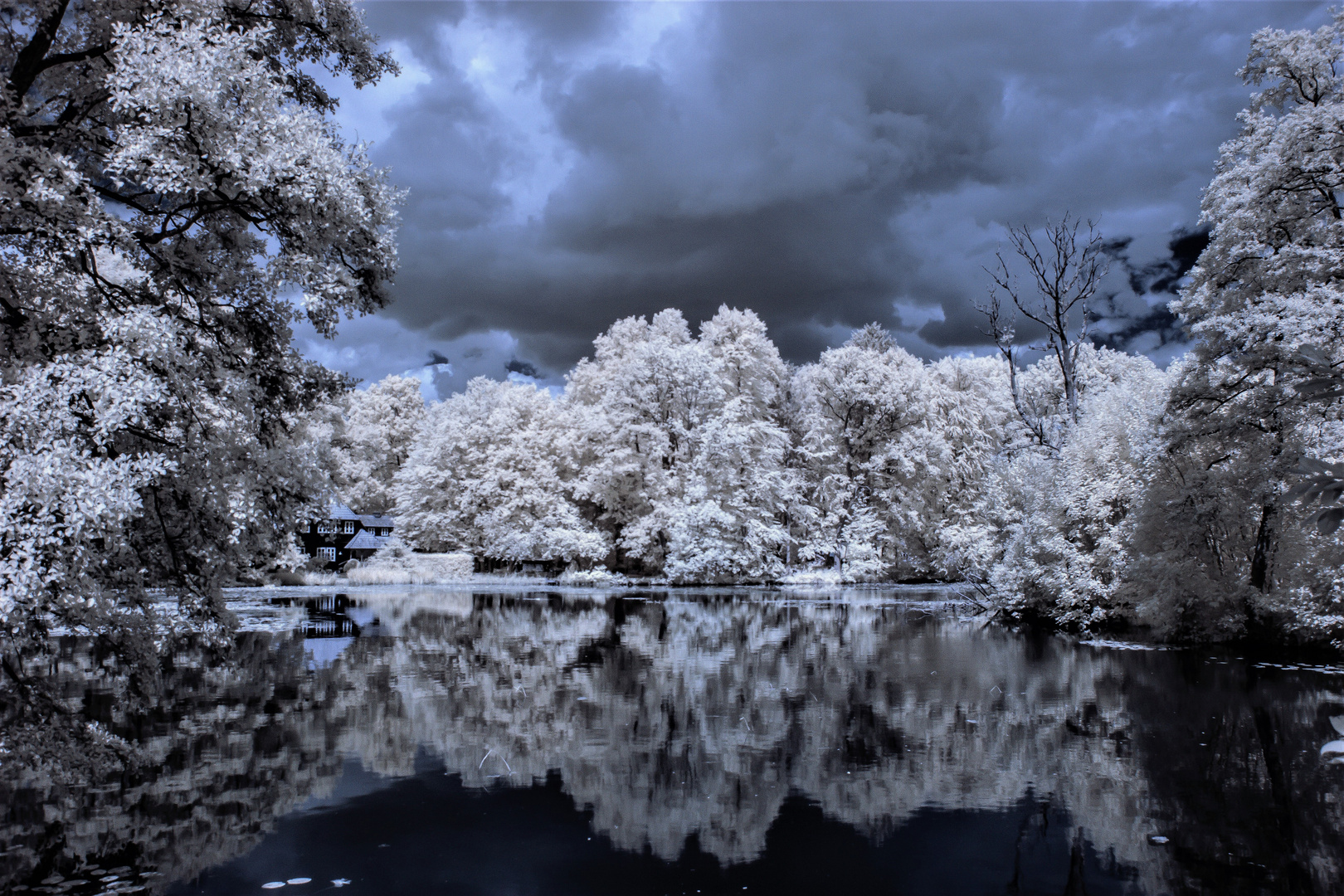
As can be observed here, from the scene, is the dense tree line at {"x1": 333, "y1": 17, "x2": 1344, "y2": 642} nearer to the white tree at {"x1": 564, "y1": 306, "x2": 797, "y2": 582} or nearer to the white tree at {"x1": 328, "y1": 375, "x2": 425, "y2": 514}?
the white tree at {"x1": 564, "y1": 306, "x2": 797, "y2": 582}

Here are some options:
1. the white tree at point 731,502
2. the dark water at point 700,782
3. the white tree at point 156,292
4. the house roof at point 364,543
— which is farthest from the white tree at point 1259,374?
the house roof at point 364,543

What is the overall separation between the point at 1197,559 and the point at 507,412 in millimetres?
43343

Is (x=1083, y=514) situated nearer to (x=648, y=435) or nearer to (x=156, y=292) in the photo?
(x=156, y=292)

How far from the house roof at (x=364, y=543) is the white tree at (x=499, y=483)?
2534mm

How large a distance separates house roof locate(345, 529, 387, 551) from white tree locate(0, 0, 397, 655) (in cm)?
4860

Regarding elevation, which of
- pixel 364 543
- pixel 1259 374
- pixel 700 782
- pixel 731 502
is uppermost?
pixel 1259 374

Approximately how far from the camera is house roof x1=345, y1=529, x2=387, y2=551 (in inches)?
2231

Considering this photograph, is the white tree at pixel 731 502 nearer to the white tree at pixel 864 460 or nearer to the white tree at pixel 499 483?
the white tree at pixel 864 460

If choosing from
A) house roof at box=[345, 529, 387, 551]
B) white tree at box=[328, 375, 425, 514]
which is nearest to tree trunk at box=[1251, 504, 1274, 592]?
house roof at box=[345, 529, 387, 551]

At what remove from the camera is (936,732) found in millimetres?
11617

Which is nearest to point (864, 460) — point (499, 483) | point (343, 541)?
point (499, 483)

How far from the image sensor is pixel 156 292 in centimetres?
939

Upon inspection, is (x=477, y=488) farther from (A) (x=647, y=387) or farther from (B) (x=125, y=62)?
(B) (x=125, y=62)

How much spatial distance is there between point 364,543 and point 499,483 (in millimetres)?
10902
